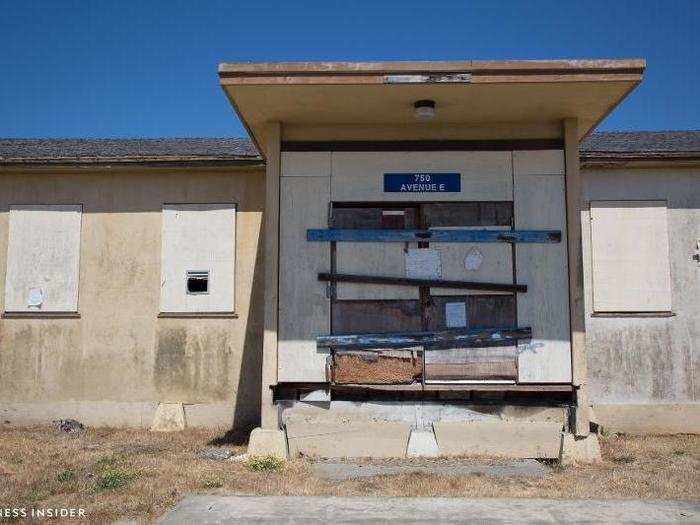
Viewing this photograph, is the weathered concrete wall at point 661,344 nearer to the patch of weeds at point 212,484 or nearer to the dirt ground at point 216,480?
the dirt ground at point 216,480

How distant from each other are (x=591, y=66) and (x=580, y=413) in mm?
3813

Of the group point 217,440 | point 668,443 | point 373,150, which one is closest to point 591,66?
point 373,150

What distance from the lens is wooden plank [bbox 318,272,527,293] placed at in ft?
28.0

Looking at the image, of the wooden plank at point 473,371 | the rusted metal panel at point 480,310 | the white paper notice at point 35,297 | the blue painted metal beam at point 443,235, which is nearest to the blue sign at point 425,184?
the blue painted metal beam at point 443,235

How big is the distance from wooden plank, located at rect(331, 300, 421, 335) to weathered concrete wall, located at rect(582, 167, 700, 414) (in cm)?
359

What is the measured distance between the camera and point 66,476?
7480 millimetres

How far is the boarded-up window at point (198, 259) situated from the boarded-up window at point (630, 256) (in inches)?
213

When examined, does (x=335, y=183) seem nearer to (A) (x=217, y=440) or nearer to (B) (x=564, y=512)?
(A) (x=217, y=440)

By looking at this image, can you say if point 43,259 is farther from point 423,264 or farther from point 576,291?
point 576,291

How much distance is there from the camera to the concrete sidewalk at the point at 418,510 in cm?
591

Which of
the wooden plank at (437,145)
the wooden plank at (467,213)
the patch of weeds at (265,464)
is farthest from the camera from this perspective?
the wooden plank at (437,145)

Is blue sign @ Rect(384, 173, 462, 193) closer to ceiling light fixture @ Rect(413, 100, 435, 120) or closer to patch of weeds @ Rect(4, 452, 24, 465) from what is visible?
ceiling light fixture @ Rect(413, 100, 435, 120)

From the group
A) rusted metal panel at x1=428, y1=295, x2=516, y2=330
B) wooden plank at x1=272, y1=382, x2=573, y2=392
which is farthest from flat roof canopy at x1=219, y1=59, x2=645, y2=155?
wooden plank at x1=272, y1=382, x2=573, y2=392

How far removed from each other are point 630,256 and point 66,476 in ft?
26.6
